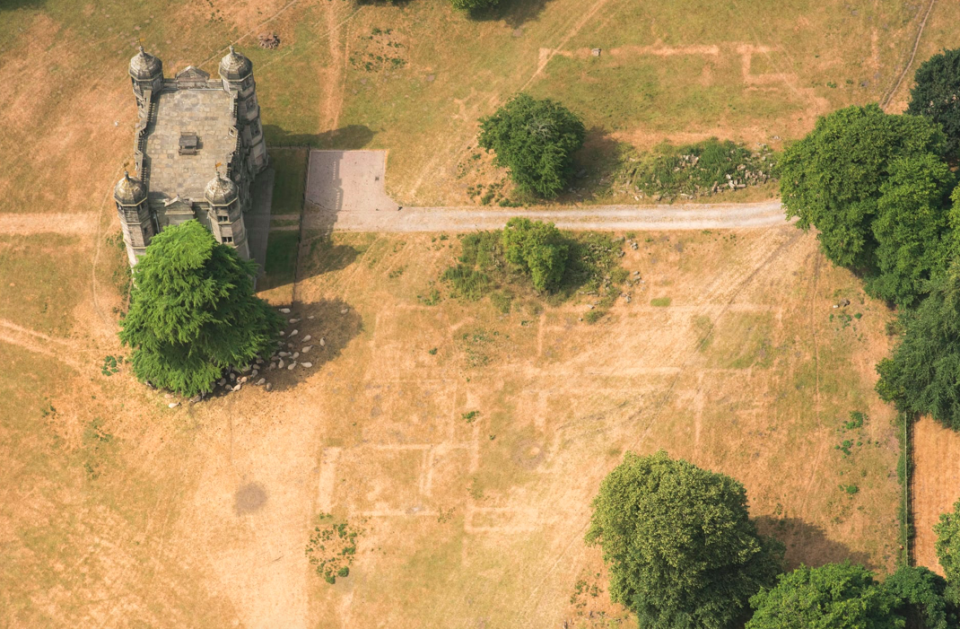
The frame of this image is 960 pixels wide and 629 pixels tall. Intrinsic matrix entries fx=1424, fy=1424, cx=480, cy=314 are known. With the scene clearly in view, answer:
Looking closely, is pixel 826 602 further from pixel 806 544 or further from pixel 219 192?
pixel 219 192

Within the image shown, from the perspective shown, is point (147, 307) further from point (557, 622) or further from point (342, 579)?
point (557, 622)

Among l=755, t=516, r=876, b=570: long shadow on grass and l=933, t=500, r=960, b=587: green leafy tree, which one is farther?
l=755, t=516, r=876, b=570: long shadow on grass

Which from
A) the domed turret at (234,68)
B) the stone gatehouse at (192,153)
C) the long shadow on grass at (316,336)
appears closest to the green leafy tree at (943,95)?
the long shadow on grass at (316,336)

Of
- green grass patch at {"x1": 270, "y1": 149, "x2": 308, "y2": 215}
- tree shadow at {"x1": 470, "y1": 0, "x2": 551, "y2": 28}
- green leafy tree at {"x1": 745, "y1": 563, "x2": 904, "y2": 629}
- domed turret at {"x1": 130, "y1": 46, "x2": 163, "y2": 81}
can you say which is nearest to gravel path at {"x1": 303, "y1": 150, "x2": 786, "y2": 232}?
green grass patch at {"x1": 270, "y1": 149, "x2": 308, "y2": 215}

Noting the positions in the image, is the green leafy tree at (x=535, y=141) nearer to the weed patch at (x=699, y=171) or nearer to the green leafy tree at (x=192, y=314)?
the weed patch at (x=699, y=171)

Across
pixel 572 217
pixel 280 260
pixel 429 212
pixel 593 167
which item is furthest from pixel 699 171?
pixel 280 260

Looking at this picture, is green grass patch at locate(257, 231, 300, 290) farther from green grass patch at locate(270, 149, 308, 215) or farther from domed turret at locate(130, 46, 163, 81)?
domed turret at locate(130, 46, 163, 81)

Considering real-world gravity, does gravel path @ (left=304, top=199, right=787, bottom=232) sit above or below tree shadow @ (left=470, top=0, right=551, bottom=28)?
below

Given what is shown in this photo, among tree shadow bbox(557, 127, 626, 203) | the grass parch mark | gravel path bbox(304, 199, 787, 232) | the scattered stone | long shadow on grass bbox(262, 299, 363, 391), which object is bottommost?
the grass parch mark
